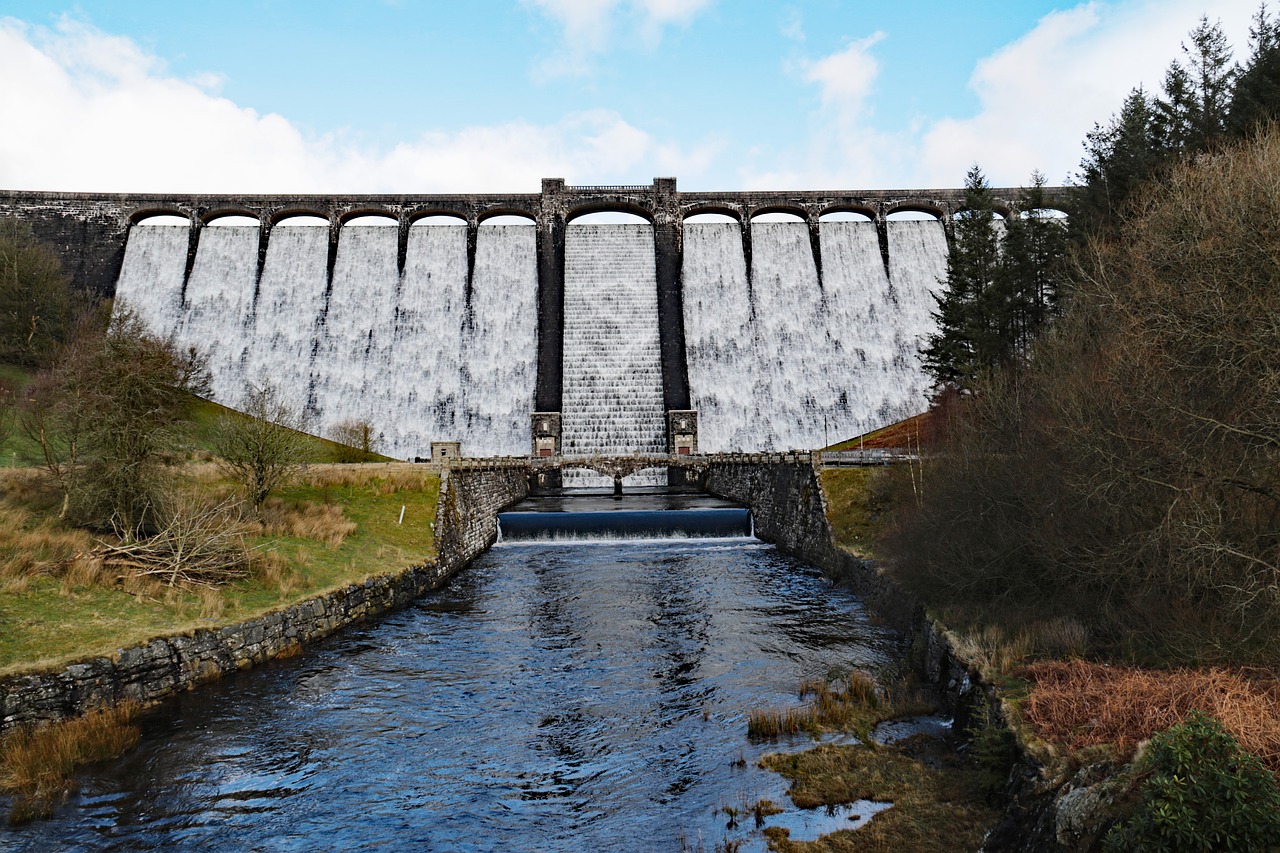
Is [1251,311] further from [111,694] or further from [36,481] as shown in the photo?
[36,481]

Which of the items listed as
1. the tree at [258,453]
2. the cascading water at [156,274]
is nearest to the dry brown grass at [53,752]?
the tree at [258,453]

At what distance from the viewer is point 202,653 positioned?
15422mm

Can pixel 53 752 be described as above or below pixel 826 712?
above

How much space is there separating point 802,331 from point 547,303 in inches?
721

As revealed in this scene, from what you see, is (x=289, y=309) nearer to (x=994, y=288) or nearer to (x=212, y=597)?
(x=212, y=597)

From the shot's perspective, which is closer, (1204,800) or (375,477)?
(1204,800)

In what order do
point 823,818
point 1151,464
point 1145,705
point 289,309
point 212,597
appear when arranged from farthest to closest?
point 289,309, point 212,597, point 1151,464, point 823,818, point 1145,705

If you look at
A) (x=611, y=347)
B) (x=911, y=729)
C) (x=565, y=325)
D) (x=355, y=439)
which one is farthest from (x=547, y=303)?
(x=911, y=729)

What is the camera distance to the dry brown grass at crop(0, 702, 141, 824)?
1048 cm

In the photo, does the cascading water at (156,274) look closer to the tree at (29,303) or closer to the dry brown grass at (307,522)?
the tree at (29,303)

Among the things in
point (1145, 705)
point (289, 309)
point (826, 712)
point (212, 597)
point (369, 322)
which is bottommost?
point (826, 712)

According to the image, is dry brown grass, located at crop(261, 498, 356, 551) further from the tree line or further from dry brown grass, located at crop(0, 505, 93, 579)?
the tree line

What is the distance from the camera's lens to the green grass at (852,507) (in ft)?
85.4

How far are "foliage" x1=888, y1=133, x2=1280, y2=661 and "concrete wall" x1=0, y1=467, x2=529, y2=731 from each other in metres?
15.3
